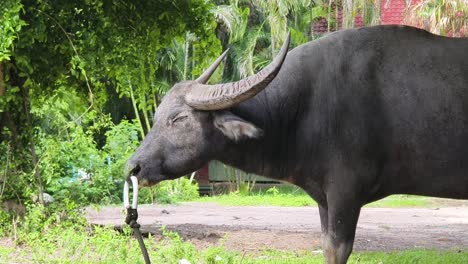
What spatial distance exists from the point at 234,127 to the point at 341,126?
782 millimetres

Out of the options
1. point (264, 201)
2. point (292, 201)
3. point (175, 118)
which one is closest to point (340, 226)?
point (175, 118)

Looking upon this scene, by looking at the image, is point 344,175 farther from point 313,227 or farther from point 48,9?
point 313,227

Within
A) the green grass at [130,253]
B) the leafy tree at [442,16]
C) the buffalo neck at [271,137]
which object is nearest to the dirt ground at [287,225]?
the green grass at [130,253]

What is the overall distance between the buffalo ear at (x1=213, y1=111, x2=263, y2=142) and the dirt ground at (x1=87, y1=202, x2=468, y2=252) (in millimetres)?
3229

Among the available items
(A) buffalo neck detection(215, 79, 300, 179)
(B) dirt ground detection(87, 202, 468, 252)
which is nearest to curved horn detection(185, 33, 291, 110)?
(A) buffalo neck detection(215, 79, 300, 179)

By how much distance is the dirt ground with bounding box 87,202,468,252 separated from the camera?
9.30 metres

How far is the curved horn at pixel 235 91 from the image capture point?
17.8 ft

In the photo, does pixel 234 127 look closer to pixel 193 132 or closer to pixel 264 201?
pixel 193 132

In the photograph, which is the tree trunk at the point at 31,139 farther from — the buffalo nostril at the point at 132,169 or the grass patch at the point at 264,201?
the grass patch at the point at 264,201

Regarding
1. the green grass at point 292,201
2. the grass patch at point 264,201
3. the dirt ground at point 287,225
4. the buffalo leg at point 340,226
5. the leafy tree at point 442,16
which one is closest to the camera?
the buffalo leg at point 340,226

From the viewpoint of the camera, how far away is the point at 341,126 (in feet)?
18.9

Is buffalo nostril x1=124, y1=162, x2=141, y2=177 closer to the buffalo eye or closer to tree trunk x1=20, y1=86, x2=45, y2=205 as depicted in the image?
the buffalo eye

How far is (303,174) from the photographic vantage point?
19.3ft

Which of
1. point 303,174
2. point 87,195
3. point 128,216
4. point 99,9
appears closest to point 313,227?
point 87,195
